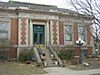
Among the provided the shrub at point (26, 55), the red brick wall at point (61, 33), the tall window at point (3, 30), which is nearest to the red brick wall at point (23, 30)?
the shrub at point (26, 55)

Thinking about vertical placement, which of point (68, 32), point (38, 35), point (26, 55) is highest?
point (68, 32)

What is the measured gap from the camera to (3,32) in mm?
25922

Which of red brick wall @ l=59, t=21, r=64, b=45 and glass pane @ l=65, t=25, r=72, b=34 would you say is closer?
red brick wall @ l=59, t=21, r=64, b=45

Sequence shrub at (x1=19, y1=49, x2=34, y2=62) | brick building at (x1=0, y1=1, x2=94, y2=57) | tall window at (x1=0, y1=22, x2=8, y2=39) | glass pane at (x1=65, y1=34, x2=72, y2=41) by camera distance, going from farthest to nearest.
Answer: glass pane at (x1=65, y1=34, x2=72, y2=41), brick building at (x1=0, y1=1, x2=94, y2=57), tall window at (x1=0, y1=22, x2=8, y2=39), shrub at (x1=19, y1=49, x2=34, y2=62)

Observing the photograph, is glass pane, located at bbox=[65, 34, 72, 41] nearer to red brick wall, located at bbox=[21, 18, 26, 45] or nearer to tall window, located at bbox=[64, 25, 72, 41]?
tall window, located at bbox=[64, 25, 72, 41]

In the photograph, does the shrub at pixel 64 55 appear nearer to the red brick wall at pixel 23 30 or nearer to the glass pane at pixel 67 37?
the glass pane at pixel 67 37

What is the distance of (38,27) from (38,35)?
1185mm

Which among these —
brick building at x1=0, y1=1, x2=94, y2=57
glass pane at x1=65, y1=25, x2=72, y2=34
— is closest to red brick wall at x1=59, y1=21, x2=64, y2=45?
brick building at x1=0, y1=1, x2=94, y2=57

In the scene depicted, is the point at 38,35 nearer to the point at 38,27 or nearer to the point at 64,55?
the point at 38,27

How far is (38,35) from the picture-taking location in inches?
A: 1117

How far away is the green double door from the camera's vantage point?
2819cm

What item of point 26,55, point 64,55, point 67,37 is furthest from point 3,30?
point 67,37

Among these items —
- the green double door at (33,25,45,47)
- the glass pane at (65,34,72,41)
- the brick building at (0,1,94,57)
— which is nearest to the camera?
the brick building at (0,1,94,57)

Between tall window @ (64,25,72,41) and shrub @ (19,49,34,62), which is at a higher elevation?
tall window @ (64,25,72,41)
